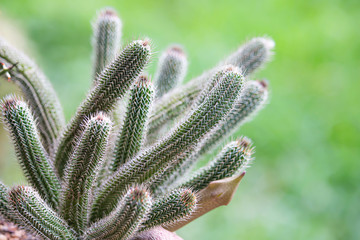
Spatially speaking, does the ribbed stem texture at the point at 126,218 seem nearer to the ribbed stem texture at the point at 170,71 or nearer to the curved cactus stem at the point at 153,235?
the curved cactus stem at the point at 153,235

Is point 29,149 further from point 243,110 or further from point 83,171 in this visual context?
point 243,110

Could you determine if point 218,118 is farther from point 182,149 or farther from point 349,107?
point 349,107

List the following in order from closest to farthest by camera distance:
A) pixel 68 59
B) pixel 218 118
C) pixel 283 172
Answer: pixel 218 118
pixel 283 172
pixel 68 59

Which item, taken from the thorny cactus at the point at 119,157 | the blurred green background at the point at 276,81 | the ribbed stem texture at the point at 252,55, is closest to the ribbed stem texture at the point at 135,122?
the thorny cactus at the point at 119,157

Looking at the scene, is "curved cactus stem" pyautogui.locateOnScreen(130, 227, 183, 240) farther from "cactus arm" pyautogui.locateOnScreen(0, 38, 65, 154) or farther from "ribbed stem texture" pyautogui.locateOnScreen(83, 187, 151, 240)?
"cactus arm" pyautogui.locateOnScreen(0, 38, 65, 154)

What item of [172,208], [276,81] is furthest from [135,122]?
[276,81]

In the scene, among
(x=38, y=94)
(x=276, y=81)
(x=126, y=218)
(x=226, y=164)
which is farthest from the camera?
(x=276, y=81)

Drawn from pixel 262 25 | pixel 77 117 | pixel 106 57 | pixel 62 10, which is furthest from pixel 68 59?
pixel 77 117
